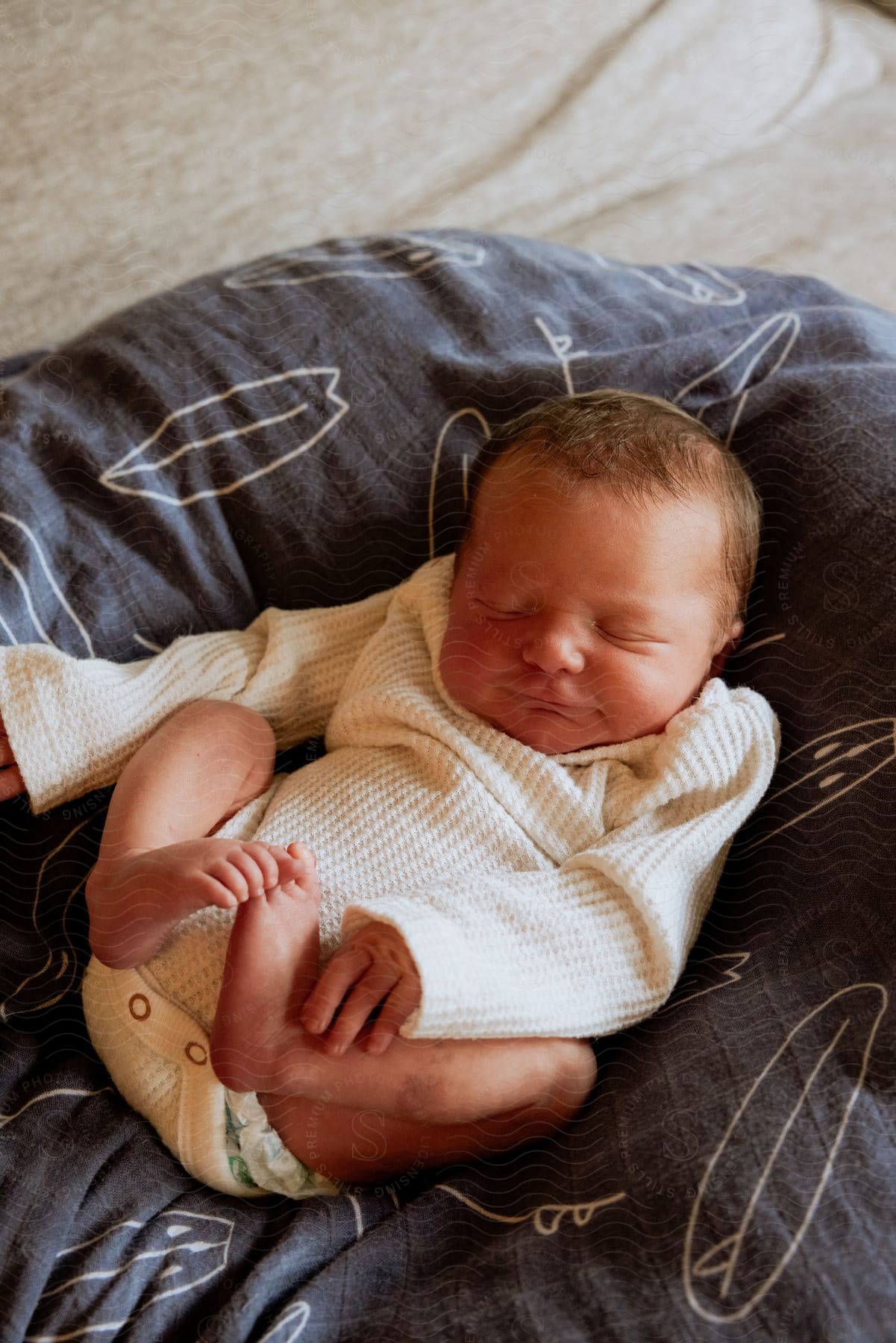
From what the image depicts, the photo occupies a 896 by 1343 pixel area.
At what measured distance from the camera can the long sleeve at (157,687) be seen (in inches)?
31.6

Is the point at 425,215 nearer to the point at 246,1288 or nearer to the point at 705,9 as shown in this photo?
the point at 705,9

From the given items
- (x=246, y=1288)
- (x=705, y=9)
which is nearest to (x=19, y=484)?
(x=246, y=1288)

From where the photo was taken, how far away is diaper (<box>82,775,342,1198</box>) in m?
0.72

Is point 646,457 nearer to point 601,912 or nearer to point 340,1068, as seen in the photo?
point 601,912

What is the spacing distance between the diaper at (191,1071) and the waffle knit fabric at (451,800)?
21 mm

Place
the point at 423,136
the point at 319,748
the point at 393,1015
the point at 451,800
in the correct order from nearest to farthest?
the point at 393,1015 < the point at 451,800 < the point at 319,748 < the point at 423,136

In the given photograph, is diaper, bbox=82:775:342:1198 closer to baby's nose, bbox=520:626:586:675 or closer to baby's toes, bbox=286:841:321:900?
baby's toes, bbox=286:841:321:900

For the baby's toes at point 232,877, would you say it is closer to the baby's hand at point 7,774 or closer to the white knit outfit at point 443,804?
the white knit outfit at point 443,804

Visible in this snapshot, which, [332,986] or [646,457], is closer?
[332,986]

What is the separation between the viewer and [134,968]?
0.75 m

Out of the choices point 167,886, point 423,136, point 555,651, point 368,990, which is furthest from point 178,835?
point 423,136

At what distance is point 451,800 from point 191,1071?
0.24 metres

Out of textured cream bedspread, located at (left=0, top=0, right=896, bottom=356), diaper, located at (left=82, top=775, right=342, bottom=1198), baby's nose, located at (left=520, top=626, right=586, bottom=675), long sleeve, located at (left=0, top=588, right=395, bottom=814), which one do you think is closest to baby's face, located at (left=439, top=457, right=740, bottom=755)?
baby's nose, located at (left=520, top=626, right=586, bottom=675)

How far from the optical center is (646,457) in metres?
0.80
